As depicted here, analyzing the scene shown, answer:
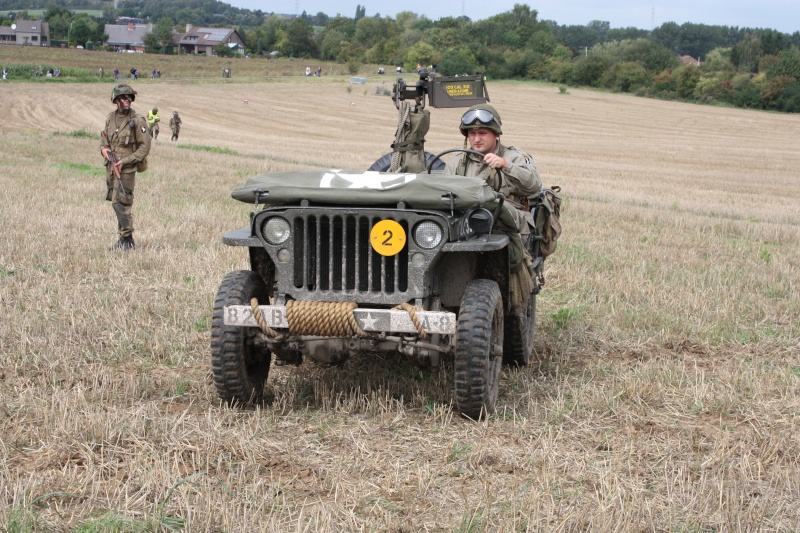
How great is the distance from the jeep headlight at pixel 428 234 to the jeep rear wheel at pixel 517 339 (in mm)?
1411

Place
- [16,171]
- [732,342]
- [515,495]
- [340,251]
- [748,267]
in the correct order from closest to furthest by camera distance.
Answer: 1. [515,495]
2. [340,251]
3. [732,342]
4. [748,267]
5. [16,171]

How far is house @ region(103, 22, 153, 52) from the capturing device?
465ft

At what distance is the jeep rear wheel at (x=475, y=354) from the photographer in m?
5.62

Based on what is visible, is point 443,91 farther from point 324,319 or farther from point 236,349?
point 236,349

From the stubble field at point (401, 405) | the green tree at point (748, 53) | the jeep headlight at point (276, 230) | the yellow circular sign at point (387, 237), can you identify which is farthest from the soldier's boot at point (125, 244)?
the green tree at point (748, 53)

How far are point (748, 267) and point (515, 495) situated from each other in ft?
25.5

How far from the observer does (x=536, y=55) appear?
87.6 meters

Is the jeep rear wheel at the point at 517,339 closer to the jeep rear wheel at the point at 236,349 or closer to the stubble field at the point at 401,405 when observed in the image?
the stubble field at the point at 401,405

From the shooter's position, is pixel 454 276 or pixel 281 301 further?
pixel 454 276

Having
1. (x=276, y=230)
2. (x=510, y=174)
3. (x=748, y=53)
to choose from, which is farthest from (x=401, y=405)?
(x=748, y=53)

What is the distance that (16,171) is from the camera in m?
20.5

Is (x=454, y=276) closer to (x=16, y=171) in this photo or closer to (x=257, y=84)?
(x=16, y=171)

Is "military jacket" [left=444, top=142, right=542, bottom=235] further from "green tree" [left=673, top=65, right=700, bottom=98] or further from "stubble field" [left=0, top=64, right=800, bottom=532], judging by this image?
"green tree" [left=673, top=65, right=700, bottom=98]

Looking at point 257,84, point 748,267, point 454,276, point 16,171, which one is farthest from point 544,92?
point 454,276
